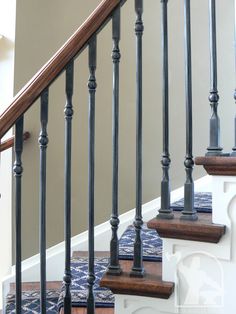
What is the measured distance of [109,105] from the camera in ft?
8.43

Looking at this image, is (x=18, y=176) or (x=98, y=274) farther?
(x=98, y=274)

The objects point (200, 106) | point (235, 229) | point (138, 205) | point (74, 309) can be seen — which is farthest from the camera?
point (200, 106)

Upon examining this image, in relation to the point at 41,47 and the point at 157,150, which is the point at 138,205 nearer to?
the point at 157,150

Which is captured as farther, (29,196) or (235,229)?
(29,196)

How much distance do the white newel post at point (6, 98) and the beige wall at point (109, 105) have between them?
9 centimetres

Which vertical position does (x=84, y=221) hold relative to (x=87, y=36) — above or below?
below

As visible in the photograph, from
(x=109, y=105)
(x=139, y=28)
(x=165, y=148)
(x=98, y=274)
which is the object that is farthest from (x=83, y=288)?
(x=109, y=105)

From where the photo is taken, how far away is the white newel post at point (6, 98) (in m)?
2.60

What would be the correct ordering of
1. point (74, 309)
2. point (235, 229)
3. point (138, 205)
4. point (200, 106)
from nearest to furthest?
1. point (235, 229)
2. point (138, 205)
3. point (74, 309)
4. point (200, 106)

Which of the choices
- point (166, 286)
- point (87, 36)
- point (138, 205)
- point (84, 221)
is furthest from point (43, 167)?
point (84, 221)

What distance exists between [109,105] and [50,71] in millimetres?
1388

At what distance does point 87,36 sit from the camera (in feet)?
3.97

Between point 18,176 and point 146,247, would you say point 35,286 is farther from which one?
point 18,176

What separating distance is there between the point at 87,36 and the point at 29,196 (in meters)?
1.59
